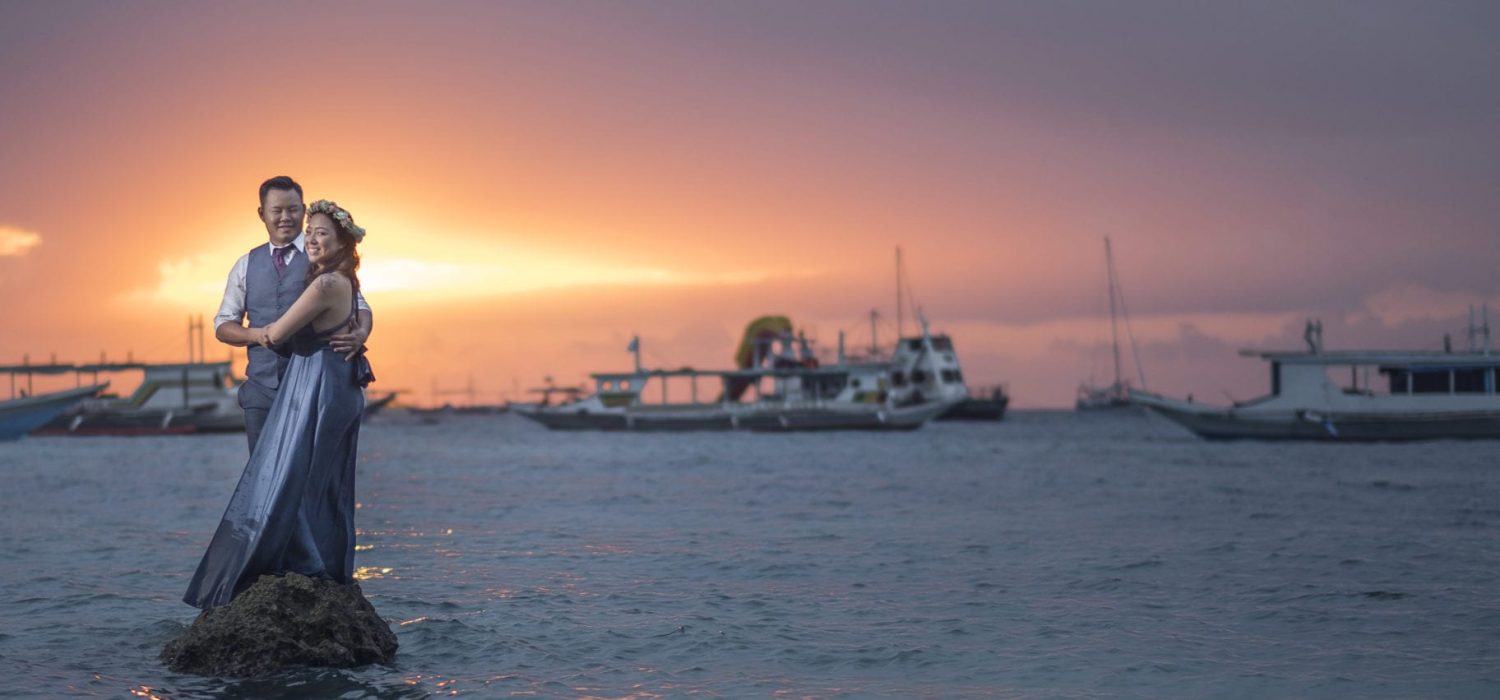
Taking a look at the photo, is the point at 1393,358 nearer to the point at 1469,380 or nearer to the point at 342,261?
the point at 1469,380

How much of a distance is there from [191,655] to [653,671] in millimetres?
2713

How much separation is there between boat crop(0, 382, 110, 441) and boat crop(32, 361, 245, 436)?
730 inches

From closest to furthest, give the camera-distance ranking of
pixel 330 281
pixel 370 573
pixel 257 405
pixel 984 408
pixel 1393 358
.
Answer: pixel 330 281 < pixel 257 405 < pixel 370 573 < pixel 1393 358 < pixel 984 408

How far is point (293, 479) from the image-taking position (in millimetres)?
7953

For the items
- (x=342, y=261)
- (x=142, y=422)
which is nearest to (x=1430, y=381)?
(x=342, y=261)

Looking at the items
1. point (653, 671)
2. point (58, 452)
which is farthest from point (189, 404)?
point (653, 671)

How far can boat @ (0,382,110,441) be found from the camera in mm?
70625

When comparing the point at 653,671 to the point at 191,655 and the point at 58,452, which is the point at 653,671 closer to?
the point at 191,655

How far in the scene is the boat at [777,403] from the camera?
79375 millimetres

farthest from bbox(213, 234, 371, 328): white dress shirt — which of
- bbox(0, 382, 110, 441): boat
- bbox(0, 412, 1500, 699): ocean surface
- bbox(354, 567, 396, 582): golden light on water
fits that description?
bbox(0, 382, 110, 441): boat

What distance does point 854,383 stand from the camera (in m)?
84.0

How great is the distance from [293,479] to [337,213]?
1.52 meters

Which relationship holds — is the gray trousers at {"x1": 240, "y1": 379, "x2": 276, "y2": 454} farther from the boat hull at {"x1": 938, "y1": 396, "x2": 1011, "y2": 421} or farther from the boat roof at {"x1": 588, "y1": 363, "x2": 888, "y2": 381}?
the boat hull at {"x1": 938, "y1": 396, "x2": 1011, "y2": 421}

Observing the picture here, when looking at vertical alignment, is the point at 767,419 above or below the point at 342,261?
below
